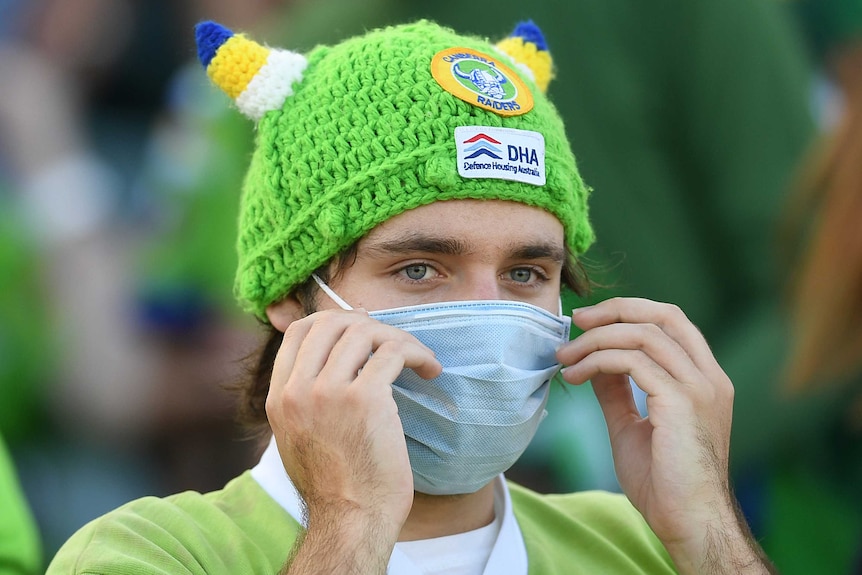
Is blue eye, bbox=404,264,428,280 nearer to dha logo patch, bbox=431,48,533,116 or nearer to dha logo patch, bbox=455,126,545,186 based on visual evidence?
dha logo patch, bbox=455,126,545,186

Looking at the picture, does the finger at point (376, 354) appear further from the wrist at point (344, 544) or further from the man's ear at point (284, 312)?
the man's ear at point (284, 312)

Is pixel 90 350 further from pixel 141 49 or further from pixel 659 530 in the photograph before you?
pixel 659 530

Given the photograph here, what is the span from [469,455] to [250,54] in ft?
3.69

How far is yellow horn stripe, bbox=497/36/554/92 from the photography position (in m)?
3.80

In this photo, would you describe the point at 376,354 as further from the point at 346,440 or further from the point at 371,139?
the point at 371,139

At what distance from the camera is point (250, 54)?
351 cm

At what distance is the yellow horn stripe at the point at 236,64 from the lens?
3504 millimetres

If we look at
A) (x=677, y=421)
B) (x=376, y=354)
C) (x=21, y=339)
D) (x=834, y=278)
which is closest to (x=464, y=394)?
(x=376, y=354)

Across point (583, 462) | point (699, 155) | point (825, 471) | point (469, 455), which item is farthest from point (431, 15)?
point (469, 455)

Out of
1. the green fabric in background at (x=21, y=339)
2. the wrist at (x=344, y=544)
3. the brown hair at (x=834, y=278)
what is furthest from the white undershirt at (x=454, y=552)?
the green fabric in background at (x=21, y=339)

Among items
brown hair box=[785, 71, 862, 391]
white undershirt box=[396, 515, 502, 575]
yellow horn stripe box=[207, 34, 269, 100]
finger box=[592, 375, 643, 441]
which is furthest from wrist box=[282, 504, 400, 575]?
brown hair box=[785, 71, 862, 391]

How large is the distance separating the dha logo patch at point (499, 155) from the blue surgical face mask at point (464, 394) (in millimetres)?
300

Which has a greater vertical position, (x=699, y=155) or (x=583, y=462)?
(x=699, y=155)

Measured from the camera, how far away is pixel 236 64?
3.52m
